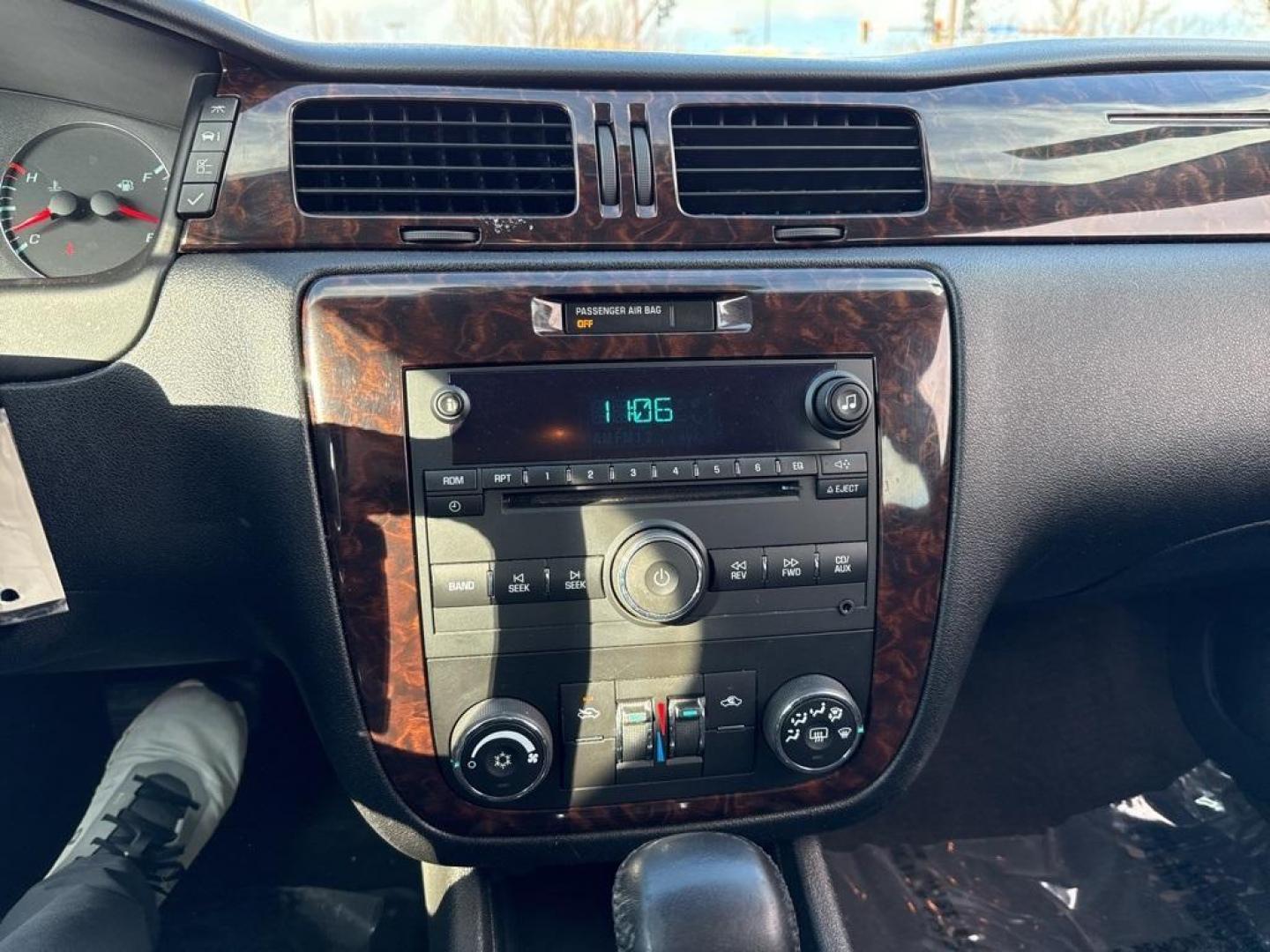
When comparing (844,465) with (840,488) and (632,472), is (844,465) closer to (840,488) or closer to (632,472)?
(840,488)

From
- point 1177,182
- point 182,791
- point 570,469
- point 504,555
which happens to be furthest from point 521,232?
point 182,791

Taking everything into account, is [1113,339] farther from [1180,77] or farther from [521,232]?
[521,232]

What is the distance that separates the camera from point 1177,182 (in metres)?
1.54

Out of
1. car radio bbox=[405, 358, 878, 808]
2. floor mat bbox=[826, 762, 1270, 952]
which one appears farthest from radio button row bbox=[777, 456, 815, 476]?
floor mat bbox=[826, 762, 1270, 952]

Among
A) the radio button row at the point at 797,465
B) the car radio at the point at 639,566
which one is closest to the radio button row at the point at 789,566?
the car radio at the point at 639,566

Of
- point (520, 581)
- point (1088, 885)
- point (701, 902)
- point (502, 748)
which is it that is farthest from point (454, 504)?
point (1088, 885)

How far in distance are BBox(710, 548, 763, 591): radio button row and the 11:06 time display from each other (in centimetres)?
20

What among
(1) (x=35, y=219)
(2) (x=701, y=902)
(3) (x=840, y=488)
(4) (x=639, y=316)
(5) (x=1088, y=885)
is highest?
(1) (x=35, y=219)

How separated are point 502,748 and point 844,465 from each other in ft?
1.97

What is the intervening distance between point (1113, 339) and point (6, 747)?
7.07ft

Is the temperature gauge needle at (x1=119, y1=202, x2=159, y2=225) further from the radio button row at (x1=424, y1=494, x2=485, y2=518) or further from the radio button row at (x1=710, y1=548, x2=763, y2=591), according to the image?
the radio button row at (x1=710, y1=548, x2=763, y2=591)

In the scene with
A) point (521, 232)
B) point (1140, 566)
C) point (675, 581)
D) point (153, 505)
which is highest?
point (521, 232)

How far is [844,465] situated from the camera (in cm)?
141

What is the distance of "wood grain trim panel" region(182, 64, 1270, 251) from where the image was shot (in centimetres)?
133
